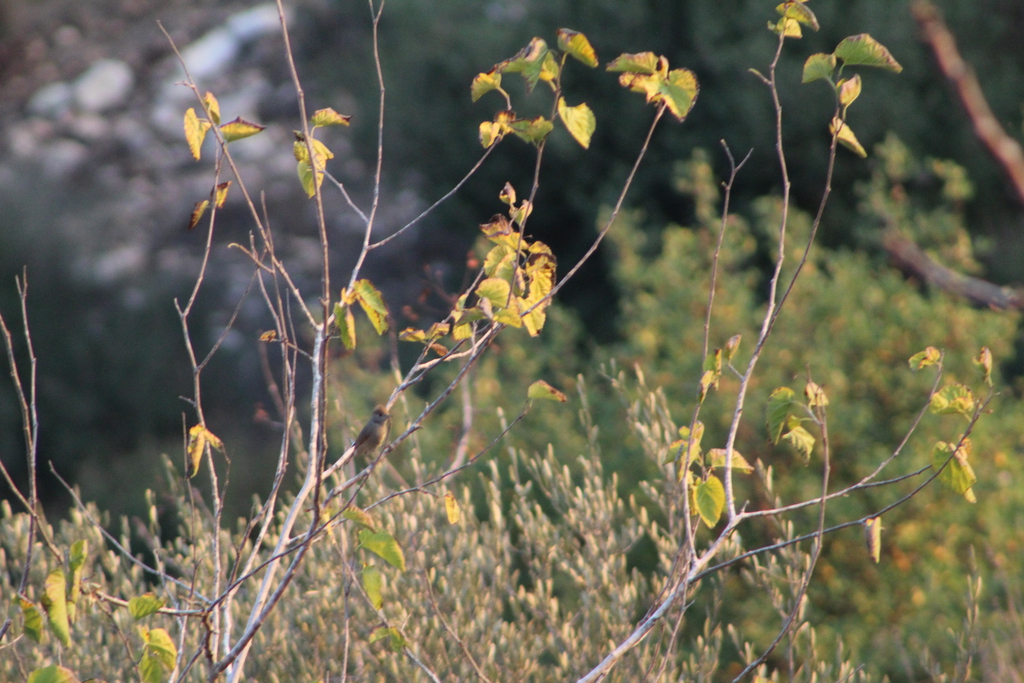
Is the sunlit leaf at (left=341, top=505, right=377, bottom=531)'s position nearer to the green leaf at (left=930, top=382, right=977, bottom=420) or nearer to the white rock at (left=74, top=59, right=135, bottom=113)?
the green leaf at (left=930, top=382, right=977, bottom=420)

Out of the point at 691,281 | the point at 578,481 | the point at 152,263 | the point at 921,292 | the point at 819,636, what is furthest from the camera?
the point at 152,263

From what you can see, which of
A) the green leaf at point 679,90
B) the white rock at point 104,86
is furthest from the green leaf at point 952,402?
the white rock at point 104,86

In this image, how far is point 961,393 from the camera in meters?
1.69

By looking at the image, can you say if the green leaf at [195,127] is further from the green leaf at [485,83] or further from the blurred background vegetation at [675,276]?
the blurred background vegetation at [675,276]

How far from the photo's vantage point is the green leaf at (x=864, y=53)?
147 cm

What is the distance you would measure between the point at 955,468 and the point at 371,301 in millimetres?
1031

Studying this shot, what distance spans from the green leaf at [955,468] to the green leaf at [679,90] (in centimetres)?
72

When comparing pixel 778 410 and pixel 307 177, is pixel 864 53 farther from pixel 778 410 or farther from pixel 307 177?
pixel 307 177

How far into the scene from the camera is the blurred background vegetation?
13.5 ft

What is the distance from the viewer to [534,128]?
1591 millimetres

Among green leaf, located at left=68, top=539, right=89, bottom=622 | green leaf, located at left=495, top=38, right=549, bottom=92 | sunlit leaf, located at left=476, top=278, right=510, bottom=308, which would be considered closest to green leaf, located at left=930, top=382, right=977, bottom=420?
sunlit leaf, located at left=476, top=278, right=510, bottom=308

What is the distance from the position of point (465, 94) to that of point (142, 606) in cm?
793

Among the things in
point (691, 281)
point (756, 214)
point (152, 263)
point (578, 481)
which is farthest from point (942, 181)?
point (152, 263)

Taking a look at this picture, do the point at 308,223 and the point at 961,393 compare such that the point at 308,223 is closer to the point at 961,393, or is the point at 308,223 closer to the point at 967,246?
the point at 967,246
